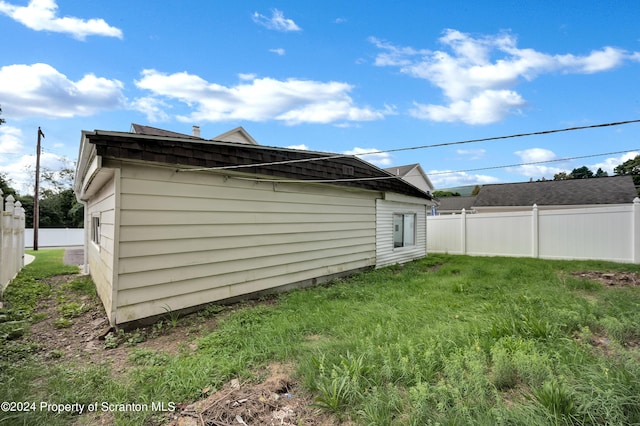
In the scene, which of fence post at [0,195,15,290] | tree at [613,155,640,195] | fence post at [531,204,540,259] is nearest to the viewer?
fence post at [0,195,15,290]

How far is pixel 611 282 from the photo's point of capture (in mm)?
6090

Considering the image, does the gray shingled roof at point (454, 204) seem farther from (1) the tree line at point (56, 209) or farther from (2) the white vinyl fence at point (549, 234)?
(1) the tree line at point (56, 209)

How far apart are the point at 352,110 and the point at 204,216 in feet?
28.0

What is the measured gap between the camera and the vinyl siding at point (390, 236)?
8859 millimetres

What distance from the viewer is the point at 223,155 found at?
15.8 feet

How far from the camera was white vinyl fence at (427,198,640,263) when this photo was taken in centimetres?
872

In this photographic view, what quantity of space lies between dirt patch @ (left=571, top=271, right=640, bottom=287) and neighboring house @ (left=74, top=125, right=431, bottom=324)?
5.19 meters

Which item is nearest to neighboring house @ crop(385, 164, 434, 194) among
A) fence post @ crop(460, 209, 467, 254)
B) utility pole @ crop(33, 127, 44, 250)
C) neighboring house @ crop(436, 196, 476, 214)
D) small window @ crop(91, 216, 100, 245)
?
neighboring house @ crop(436, 196, 476, 214)

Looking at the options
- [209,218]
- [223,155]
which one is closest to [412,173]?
[223,155]

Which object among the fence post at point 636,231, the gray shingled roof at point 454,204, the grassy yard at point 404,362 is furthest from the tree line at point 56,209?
the fence post at point 636,231

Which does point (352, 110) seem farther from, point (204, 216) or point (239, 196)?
point (204, 216)

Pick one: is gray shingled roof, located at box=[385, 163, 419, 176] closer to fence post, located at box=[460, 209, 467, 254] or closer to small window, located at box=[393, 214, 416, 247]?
fence post, located at box=[460, 209, 467, 254]

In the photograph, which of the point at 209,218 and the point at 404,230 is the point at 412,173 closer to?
the point at 404,230

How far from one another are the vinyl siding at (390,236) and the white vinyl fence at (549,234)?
7.47 feet
